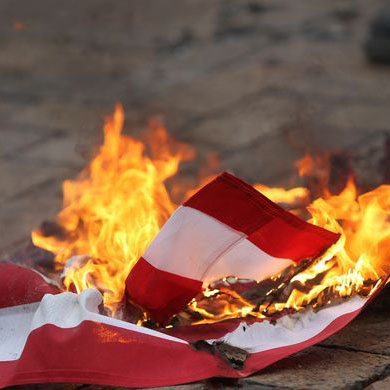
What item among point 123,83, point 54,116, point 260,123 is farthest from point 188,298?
point 123,83

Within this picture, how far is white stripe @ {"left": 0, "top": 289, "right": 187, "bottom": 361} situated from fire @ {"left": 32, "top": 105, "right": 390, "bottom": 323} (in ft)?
0.59

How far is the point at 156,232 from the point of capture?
10.0 ft

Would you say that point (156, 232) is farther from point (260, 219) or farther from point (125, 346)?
point (125, 346)

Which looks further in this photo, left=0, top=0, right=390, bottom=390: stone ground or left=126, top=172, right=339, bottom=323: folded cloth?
left=0, top=0, right=390, bottom=390: stone ground

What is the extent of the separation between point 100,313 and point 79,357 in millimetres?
222

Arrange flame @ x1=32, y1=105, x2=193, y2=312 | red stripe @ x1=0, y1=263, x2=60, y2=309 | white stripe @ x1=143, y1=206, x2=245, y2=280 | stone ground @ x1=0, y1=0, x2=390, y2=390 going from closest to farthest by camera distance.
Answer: white stripe @ x1=143, y1=206, x2=245, y2=280, red stripe @ x1=0, y1=263, x2=60, y2=309, flame @ x1=32, y1=105, x2=193, y2=312, stone ground @ x1=0, y1=0, x2=390, y2=390

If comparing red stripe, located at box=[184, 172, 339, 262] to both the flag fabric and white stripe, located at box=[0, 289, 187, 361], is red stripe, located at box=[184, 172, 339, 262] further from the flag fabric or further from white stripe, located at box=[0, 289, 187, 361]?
white stripe, located at box=[0, 289, 187, 361]

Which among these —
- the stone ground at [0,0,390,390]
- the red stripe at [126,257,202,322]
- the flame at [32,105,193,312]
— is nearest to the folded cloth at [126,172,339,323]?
the red stripe at [126,257,202,322]

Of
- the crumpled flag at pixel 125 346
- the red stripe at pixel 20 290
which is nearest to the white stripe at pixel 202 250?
the crumpled flag at pixel 125 346

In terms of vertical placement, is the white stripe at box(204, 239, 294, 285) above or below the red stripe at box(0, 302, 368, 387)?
above

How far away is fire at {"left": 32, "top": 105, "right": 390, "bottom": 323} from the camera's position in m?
2.82

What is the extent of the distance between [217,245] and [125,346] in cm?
41

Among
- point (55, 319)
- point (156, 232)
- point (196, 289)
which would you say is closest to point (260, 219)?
point (196, 289)

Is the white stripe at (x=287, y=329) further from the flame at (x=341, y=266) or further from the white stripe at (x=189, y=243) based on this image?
the white stripe at (x=189, y=243)
